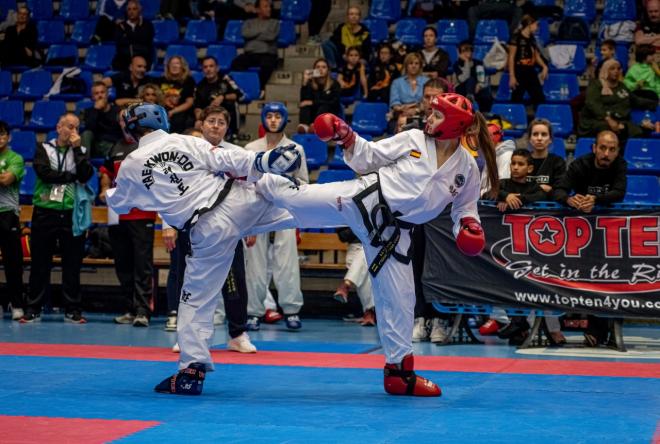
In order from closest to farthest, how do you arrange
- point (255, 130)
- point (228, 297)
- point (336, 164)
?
1. point (228, 297)
2. point (336, 164)
3. point (255, 130)

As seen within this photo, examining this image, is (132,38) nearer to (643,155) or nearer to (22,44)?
(22,44)

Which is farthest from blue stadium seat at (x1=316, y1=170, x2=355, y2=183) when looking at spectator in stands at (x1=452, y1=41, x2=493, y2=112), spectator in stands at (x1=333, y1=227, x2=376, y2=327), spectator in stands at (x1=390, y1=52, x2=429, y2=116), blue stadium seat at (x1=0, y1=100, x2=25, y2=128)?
blue stadium seat at (x1=0, y1=100, x2=25, y2=128)

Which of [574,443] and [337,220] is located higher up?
[337,220]

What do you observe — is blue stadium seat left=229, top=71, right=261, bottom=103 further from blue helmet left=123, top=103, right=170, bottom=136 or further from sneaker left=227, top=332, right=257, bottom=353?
blue helmet left=123, top=103, right=170, bottom=136

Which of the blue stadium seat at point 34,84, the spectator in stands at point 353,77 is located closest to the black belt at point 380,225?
the spectator in stands at point 353,77

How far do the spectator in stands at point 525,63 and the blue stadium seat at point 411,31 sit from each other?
78.6 inches

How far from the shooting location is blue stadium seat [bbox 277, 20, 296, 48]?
48.3ft

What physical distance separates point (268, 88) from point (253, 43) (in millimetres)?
696

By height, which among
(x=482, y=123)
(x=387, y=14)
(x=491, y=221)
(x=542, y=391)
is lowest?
(x=542, y=391)

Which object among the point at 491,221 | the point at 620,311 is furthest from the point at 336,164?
the point at 620,311

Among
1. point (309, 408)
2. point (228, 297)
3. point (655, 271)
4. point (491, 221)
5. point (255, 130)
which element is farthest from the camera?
point (255, 130)

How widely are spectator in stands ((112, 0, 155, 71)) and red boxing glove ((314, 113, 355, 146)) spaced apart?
9519 mm

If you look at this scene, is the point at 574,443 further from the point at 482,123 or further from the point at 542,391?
the point at 482,123

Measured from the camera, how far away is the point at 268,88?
14.5 meters
